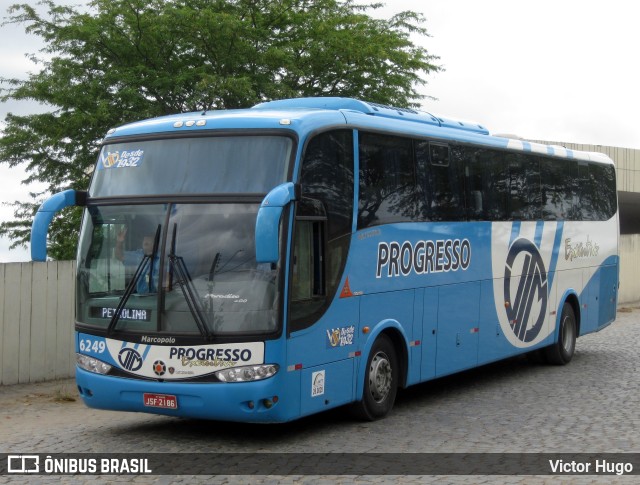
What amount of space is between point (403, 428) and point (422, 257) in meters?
2.41

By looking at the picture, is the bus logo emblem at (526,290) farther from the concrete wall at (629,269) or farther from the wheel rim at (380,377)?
the concrete wall at (629,269)

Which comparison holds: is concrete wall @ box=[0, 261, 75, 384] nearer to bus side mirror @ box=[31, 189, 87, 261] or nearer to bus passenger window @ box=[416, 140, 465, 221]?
bus side mirror @ box=[31, 189, 87, 261]

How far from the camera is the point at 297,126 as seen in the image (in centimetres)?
1014

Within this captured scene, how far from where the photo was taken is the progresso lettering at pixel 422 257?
11.7 m

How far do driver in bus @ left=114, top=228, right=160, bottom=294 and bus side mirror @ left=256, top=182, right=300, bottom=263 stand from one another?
1.49 metres

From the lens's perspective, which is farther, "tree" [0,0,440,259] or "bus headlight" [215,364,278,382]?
"tree" [0,0,440,259]

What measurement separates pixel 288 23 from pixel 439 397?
14.5 meters

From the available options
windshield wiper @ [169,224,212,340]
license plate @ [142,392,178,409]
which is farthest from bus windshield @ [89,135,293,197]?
license plate @ [142,392,178,409]

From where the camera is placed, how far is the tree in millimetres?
23078

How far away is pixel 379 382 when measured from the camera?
1158 centimetres

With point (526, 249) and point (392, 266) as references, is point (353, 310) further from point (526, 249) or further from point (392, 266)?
point (526, 249)

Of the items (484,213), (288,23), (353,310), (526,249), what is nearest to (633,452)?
(353,310)

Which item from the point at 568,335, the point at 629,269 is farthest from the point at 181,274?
the point at 629,269

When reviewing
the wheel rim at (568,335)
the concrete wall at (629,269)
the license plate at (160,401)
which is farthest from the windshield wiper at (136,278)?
the concrete wall at (629,269)
